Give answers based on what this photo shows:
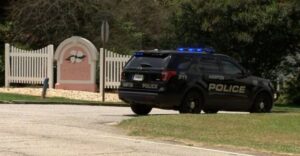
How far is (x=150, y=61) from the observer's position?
1859 centimetres

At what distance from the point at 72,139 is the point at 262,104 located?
29.3ft

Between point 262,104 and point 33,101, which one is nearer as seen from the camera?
point 262,104

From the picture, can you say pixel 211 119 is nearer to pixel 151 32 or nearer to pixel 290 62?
pixel 290 62

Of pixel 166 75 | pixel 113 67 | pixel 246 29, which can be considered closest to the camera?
pixel 166 75

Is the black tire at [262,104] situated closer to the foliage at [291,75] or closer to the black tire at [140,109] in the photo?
the black tire at [140,109]

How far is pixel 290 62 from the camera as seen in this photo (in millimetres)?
31281

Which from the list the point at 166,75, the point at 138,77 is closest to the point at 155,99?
the point at 166,75

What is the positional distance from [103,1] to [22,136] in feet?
82.4

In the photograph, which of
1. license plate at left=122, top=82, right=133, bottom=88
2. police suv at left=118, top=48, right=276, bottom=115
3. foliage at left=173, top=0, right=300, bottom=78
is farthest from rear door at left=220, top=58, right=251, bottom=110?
foliage at left=173, top=0, right=300, bottom=78

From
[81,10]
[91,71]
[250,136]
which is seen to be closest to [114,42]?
[81,10]

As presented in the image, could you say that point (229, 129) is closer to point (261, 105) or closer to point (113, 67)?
point (261, 105)

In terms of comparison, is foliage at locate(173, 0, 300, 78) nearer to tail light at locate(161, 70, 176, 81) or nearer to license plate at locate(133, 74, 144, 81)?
license plate at locate(133, 74, 144, 81)

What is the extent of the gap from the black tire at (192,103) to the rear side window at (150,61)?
1.10 metres

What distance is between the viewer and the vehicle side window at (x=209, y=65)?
1915 centimetres
